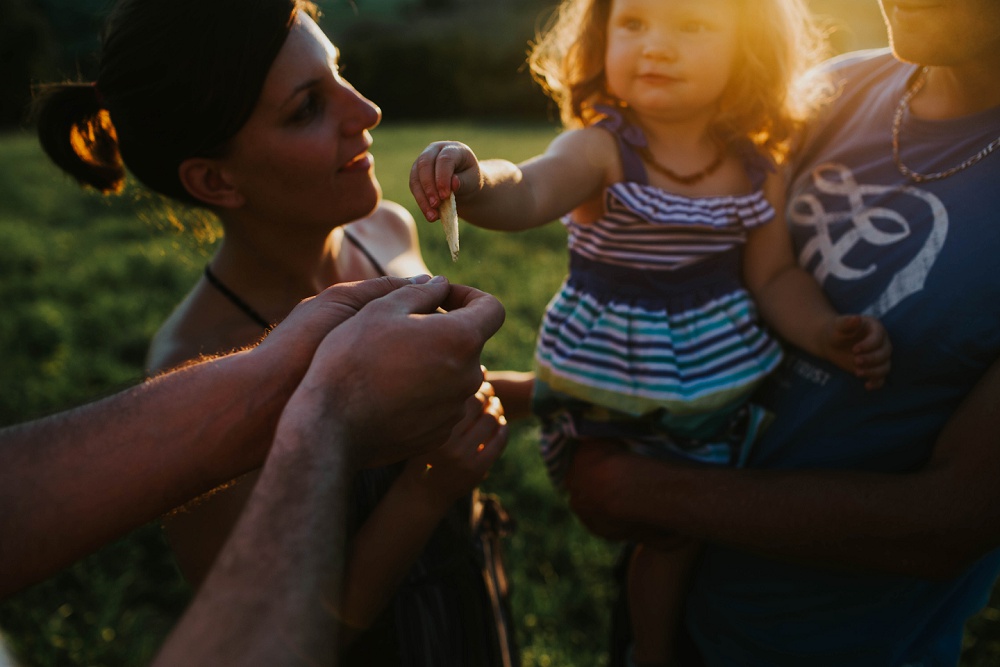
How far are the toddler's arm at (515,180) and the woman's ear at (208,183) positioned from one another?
2.76ft

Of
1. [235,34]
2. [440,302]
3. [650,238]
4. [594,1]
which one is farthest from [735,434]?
[235,34]

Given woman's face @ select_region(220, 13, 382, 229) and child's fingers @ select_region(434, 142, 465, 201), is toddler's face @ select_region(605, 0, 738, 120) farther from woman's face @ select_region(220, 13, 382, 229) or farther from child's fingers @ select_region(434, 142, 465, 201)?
child's fingers @ select_region(434, 142, 465, 201)

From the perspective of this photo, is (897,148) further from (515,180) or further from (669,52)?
(515,180)

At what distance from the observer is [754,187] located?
2277 mm

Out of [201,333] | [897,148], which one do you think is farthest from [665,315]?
[201,333]

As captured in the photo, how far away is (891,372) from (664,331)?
632mm

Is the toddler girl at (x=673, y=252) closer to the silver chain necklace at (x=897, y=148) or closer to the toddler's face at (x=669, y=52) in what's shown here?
the toddler's face at (x=669, y=52)

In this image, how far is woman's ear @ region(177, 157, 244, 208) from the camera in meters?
2.12

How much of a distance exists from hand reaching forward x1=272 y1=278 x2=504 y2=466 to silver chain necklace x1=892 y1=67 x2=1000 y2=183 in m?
1.27

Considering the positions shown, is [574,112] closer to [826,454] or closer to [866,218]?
[866,218]

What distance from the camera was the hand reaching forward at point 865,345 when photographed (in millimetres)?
1812

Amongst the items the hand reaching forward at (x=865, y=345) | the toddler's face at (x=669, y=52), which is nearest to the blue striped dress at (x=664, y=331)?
the toddler's face at (x=669, y=52)

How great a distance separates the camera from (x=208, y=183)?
2.17 m

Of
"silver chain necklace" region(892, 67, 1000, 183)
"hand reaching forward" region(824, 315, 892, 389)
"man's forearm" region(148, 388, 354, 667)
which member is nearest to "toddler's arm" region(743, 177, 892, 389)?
"hand reaching forward" region(824, 315, 892, 389)
